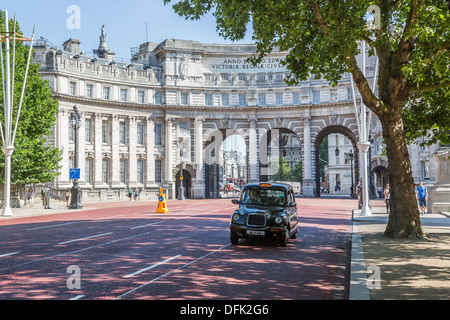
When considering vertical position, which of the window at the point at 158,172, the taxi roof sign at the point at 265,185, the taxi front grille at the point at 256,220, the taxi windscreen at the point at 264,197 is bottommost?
the taxi front grille at the point at 256,220

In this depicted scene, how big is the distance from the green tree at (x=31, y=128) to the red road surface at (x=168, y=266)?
17914 millimetres

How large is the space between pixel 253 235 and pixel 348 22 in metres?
7.00

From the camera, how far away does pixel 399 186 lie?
580 inches

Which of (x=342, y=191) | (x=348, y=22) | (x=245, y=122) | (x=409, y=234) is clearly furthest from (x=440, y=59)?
(x=342, y=191)

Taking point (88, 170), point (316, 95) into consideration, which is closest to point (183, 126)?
point (88, 170)

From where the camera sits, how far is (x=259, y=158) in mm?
60719

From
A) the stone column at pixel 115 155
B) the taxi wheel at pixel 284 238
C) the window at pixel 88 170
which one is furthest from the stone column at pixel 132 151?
the taxi wheel at pixel 284 238

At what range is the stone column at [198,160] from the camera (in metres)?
59.3

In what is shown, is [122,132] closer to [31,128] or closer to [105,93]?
[105,93]

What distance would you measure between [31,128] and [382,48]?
94.5ft

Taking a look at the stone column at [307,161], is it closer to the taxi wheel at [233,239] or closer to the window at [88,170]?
the window at [88,170]

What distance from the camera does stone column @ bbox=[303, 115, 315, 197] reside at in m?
59.7

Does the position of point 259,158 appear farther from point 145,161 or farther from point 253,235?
point 253,235

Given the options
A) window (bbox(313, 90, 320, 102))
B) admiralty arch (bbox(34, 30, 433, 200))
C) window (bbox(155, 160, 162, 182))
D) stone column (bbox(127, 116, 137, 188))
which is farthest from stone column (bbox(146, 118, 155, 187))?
window (bbox(313, 90, 320, 102))
